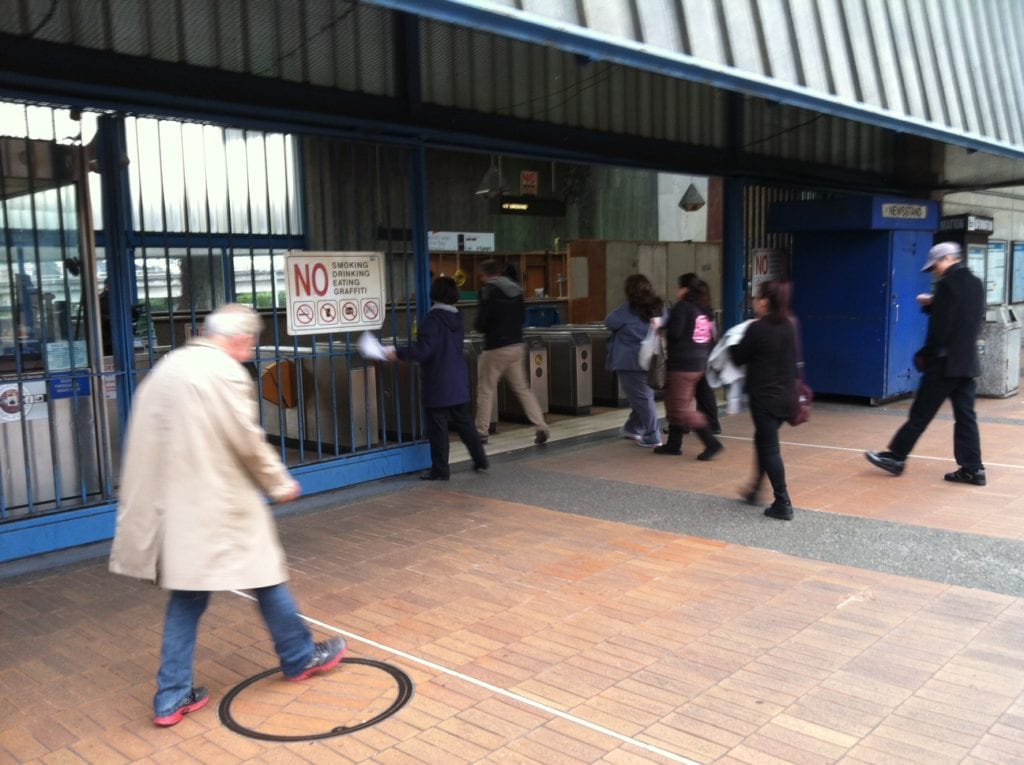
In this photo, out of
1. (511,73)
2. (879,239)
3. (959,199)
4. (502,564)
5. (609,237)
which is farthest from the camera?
(609,237)

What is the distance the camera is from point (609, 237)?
22141 mm

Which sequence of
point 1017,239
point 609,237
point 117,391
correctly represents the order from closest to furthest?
point 117,391
point 1017,239
point 609,237

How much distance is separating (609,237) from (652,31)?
16845mm

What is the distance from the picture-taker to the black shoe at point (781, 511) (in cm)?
603

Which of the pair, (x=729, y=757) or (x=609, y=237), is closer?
(x=729, y=757)

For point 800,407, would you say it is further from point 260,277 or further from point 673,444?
point 260,277

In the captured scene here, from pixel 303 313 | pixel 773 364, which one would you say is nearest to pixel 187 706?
pixel 303 313

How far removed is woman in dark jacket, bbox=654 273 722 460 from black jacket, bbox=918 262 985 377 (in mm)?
1848

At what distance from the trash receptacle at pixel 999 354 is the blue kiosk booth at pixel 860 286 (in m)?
0.74

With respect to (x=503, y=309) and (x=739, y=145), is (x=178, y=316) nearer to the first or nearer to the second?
(x=503, y=309)

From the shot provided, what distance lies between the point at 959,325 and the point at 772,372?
1.73m

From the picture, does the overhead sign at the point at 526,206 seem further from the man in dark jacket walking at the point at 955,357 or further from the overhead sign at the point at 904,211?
the man in dark jacket walking at the point at 955,357

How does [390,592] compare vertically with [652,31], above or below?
below

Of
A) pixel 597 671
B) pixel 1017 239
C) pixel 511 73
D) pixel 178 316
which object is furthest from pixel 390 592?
pixel 1017 239
